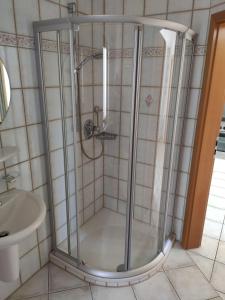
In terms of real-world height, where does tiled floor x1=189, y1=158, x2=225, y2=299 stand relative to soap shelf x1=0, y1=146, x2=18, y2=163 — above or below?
below

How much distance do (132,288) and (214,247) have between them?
0.87 metres

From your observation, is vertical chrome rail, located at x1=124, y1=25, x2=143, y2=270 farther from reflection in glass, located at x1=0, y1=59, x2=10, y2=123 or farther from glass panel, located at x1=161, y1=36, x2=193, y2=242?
reflection in glass, located at x1=0, y1=59, x2=10, y2=123

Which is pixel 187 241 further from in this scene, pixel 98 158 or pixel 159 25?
pixel 159 25

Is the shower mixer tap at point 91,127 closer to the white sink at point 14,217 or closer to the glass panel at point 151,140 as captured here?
the glass panel at point 151,140

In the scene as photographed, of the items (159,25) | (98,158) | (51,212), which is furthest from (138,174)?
(159,25)

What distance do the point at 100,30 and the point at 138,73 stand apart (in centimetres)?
39

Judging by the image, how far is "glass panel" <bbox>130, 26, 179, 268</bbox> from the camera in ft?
4.81

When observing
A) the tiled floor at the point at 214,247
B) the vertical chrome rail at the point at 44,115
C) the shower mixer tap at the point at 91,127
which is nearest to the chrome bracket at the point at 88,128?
the shower mixer tap at the point at 91,127

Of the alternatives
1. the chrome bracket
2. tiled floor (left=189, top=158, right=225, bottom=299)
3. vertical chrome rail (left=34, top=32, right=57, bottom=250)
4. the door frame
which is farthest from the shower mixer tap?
tiled floor (left=189, top=158, right=225, bottom=299)

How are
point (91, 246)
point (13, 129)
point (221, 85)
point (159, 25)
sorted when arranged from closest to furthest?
point (159, 25)
point (13, 129)
point (221, 85)
point (91, 246)

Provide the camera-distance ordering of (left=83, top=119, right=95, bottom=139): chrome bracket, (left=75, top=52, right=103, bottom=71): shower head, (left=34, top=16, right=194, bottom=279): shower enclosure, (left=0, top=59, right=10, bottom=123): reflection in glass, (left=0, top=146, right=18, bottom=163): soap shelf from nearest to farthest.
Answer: (left=0, top=146, right=18, bottom=163): soap shelf → (left=0, top=59, right=10, bottom=123): reflection in glass → (left=34, top=16, right=194, bottom=279): shower enclosure → (left=75, top=52, right=103, bottom=71): shower head → (left=83, top=119, right=95, bottom=139): chrome bracket

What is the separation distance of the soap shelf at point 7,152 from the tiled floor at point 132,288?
3.38ft

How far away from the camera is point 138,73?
4.26ft

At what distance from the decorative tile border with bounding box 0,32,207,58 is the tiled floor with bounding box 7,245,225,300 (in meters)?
1.55
